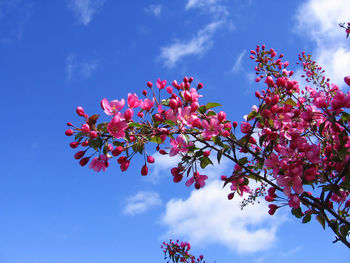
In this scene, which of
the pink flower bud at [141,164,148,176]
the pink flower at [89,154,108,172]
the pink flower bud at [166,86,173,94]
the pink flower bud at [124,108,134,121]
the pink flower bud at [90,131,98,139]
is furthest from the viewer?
the pink flower bud at [166,86,173,94]

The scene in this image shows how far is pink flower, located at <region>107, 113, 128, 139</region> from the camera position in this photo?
1.78 m

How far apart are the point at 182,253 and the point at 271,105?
14.3 ft

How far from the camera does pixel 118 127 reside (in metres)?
1.81

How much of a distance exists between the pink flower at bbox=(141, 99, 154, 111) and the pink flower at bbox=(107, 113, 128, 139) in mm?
252

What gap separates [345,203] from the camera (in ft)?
7.40

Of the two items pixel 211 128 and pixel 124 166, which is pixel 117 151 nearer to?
pixel 124 166

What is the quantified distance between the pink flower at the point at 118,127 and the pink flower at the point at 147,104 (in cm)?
25

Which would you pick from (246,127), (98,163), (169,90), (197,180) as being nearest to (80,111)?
(98,163)

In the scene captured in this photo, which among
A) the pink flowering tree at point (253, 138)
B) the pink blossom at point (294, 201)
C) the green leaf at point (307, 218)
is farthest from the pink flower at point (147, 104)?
the green leaf at point (307, 218)

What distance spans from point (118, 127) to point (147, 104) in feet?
1.06

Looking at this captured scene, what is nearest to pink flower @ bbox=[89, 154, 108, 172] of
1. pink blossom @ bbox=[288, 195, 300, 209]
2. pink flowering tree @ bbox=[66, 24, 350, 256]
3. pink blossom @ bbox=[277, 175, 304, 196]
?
pink flowering tree @ bbox=[66, 24, 350, 256]

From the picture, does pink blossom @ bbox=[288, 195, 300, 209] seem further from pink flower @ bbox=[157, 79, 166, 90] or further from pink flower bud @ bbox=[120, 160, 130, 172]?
pink flower @ bbox=[157, 79, 166, 90]

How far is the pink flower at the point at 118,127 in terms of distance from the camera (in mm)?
1782

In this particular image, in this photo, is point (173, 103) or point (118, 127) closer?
point (118, 127)
